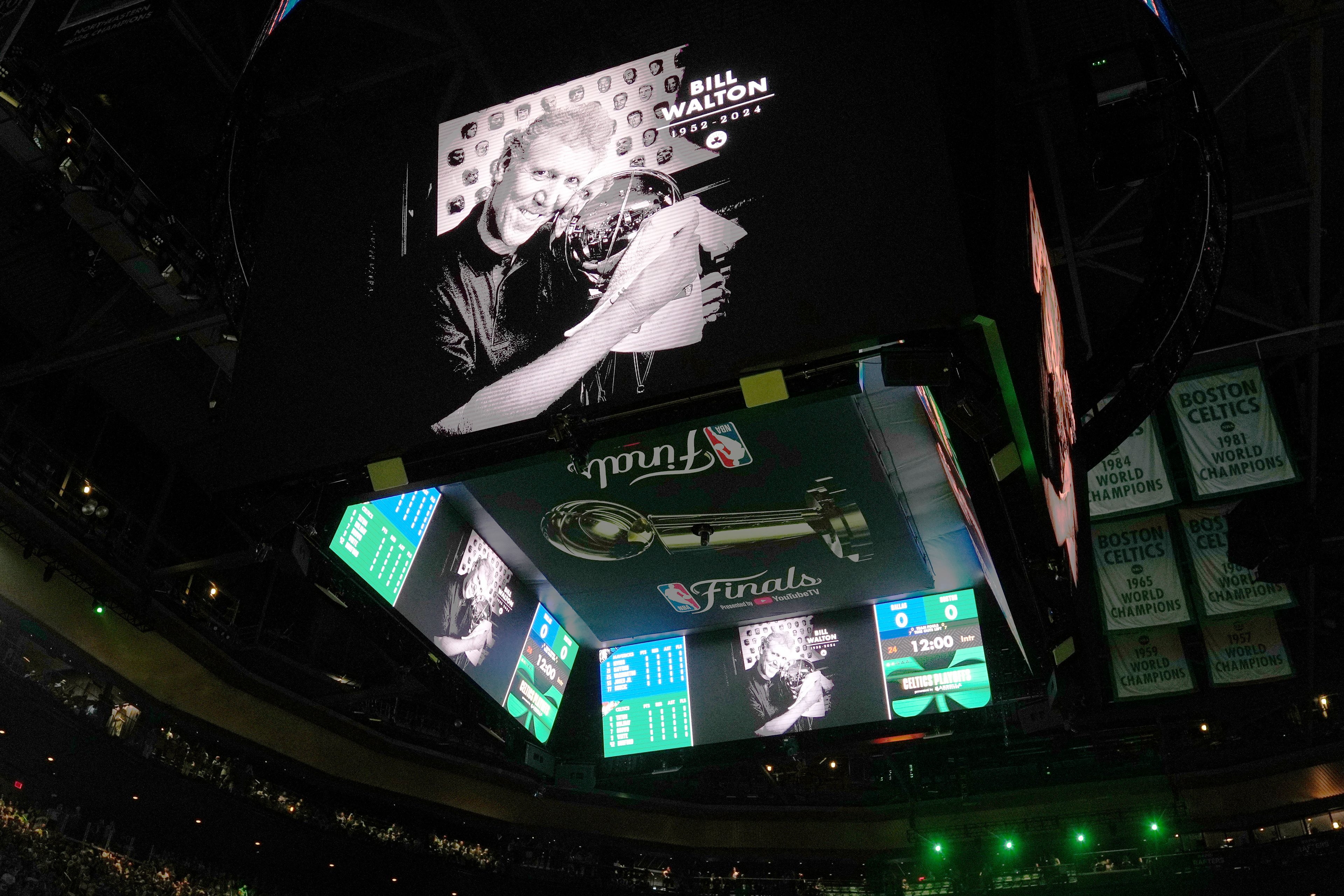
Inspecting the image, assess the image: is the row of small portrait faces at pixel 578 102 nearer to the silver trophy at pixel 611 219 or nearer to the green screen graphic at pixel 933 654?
the silver trophy at pixel 611 219

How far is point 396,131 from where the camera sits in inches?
202

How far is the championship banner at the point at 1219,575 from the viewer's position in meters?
10.0

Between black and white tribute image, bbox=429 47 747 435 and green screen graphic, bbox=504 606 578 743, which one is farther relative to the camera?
green screen graphic, bbox=504 606 578 743

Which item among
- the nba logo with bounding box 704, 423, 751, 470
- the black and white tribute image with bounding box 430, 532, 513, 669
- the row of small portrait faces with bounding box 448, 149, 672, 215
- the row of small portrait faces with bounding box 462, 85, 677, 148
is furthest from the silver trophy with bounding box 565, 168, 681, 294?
the black and white tribute image with bounding box 430, 532, 513, 669

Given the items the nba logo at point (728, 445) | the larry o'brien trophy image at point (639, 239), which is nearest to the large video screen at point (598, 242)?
the larry o'brien trophy image at point (639, 239)

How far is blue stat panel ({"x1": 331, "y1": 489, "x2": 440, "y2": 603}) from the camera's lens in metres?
4.66

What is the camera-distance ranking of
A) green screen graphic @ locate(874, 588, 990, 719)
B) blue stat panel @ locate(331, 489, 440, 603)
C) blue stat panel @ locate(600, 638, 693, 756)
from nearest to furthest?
blue stat panel @ locate(331, 489, 440, 603)
green screen graphic @ locate(874, 588, 990, 719)
blue stat panel @ locate(600, 638, 693, 756)

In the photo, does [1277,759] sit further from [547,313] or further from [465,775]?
[547,313]

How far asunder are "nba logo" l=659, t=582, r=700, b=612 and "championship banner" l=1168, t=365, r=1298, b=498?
17.4 ft

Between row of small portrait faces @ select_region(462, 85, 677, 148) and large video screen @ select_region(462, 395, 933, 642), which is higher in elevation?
row of small portrait faces @ select_region(462, 85, 677, 148)

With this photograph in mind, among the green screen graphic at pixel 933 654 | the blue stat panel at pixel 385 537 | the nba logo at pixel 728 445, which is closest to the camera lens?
the blue stat panel at pixel 385 537

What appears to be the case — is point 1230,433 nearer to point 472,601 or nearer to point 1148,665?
point 1148,665

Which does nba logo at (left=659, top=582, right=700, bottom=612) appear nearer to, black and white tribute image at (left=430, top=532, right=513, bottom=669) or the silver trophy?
black and white tribute image at (left=430, top=532, right=513, bottom=669)

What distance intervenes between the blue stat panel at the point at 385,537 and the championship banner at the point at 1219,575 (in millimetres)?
8286
